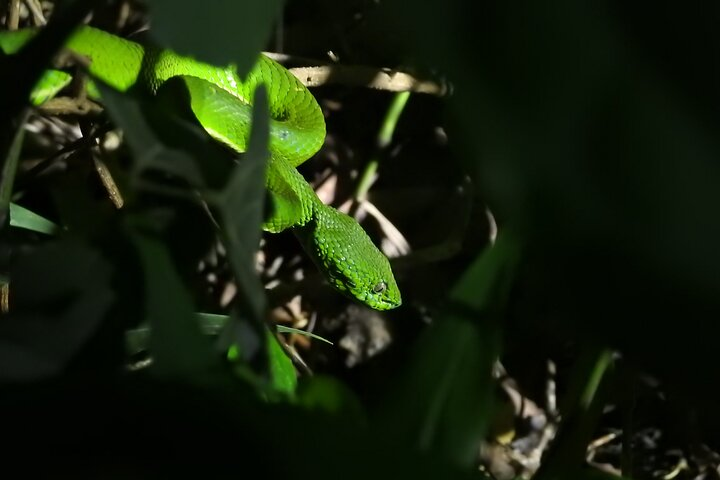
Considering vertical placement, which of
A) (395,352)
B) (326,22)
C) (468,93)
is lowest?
(395,352)

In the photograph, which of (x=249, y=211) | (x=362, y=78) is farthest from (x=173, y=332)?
(x=362, y=78)

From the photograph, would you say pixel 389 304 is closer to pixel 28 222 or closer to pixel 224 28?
pixel 28 222

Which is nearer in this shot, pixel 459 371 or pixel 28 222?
pixel 459 371

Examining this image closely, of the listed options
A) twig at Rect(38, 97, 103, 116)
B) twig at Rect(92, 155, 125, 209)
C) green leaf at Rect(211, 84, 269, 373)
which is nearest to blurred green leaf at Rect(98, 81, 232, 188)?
green leaf at Rect(211, 84, 269, 373)

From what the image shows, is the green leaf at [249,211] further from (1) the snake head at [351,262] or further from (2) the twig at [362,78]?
(1) the snake head at [351,262]

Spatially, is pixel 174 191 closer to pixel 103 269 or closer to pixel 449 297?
pixel 103 269

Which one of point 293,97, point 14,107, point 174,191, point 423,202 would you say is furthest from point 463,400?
point 423,202

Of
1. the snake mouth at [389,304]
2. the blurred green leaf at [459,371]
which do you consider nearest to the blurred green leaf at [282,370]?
the blurred green leaf at [459,371]
